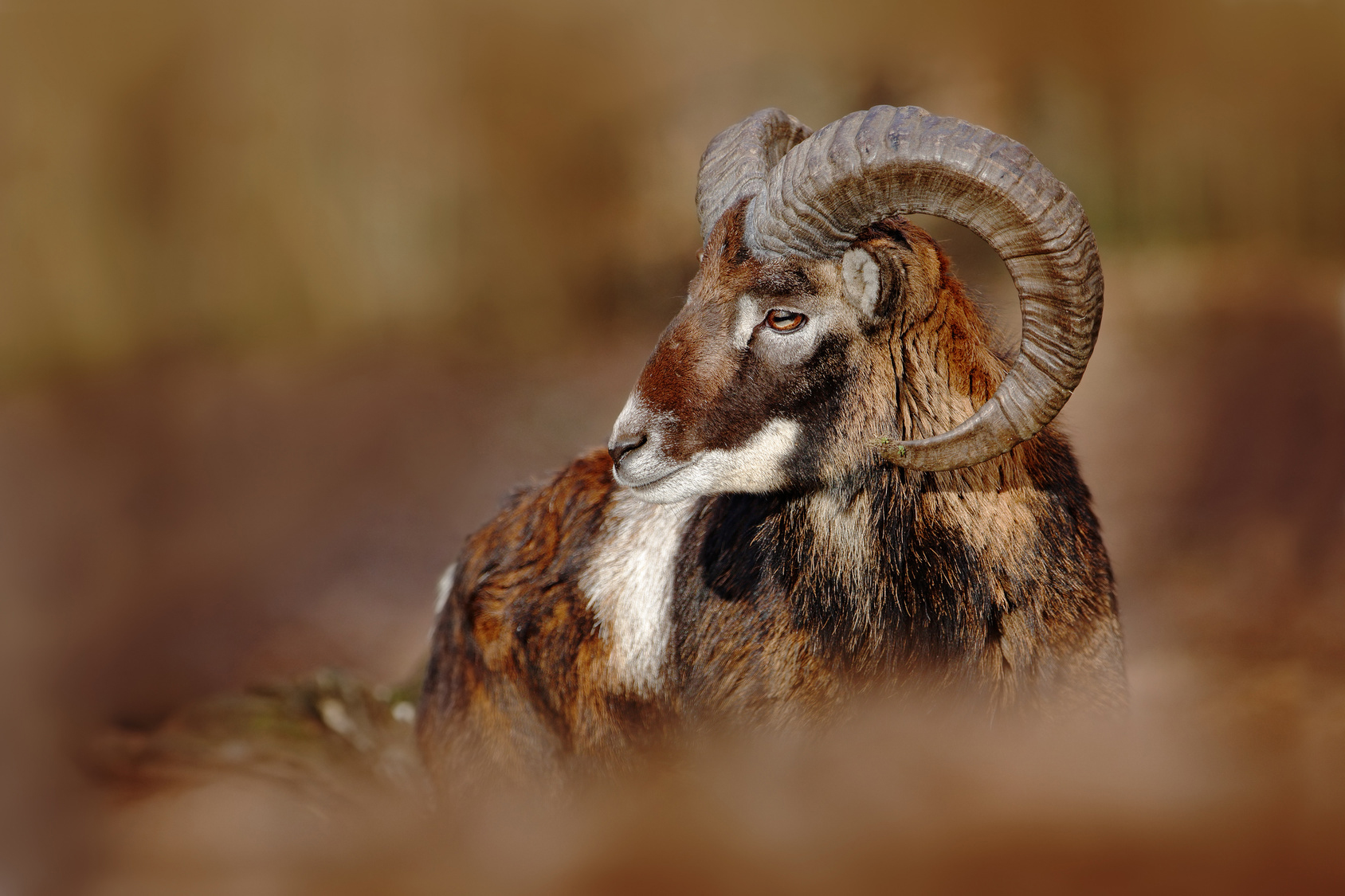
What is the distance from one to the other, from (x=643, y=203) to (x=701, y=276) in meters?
4.70

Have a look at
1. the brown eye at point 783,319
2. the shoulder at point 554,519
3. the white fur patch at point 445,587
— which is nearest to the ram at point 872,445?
the brown eye at point 783,319

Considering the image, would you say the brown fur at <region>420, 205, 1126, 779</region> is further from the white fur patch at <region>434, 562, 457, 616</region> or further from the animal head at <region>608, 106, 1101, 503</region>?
the white fur patch at <region>434, 562, 457, 616</region>

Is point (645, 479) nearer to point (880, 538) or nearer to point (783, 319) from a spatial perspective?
point (783, 319)

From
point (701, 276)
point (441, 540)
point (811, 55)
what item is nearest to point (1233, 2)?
point (811, 55)

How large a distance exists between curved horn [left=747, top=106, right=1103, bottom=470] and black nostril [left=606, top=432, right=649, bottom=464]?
33.1 inches

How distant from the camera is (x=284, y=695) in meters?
6.12

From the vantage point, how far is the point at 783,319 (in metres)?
2.86

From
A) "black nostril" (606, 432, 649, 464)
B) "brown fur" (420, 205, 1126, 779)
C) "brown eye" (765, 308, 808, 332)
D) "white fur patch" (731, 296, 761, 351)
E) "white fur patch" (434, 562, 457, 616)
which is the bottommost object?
"brown fur" (420, 205, 1126, 779)

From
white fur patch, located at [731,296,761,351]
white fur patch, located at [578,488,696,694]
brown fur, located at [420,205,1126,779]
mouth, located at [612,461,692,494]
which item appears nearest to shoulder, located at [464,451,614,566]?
white fur patch, located at [578,488,696,694]

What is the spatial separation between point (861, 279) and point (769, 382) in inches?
17.6

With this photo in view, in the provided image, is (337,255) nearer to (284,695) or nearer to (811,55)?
(284,695)

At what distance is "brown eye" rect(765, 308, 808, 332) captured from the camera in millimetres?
2844

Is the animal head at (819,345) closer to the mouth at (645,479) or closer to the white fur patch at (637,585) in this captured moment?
the mouth at (645,479)

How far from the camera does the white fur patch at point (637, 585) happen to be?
342 centimetres
